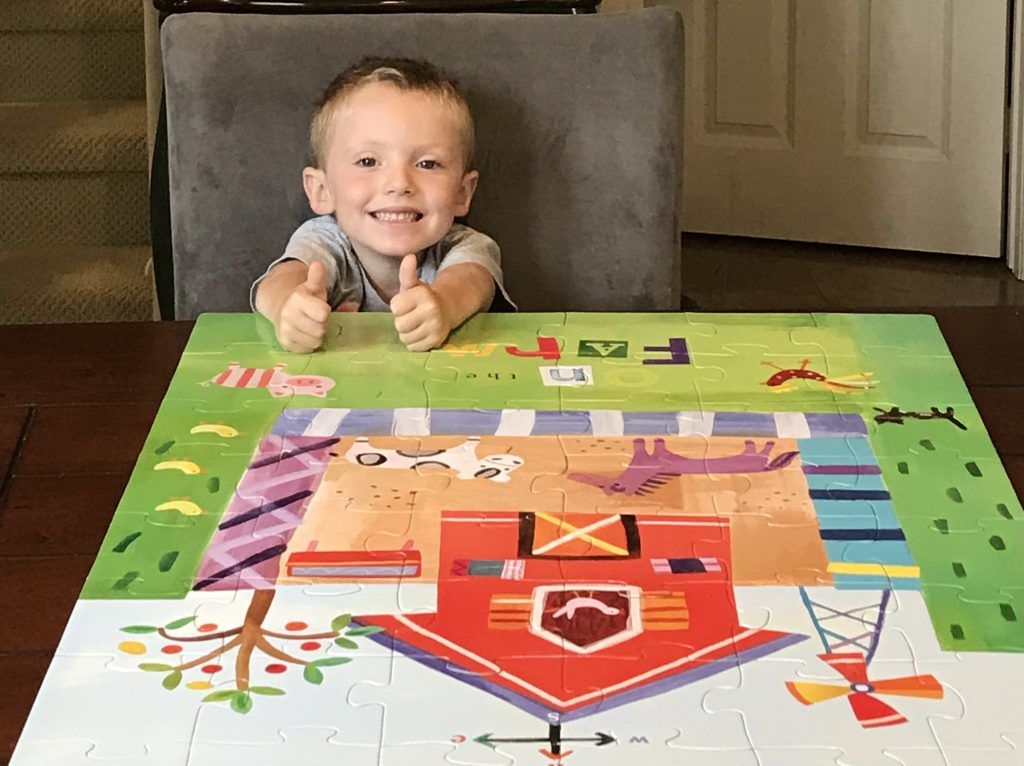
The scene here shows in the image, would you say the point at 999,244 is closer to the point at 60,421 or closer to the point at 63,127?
the point at 63,127

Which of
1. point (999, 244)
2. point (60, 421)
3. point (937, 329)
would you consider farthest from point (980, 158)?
point (60, 421)

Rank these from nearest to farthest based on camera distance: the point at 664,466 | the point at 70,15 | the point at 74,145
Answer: the point at 664,466 < the point at 74,145 < the point at 70,15

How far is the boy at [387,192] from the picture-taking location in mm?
1576

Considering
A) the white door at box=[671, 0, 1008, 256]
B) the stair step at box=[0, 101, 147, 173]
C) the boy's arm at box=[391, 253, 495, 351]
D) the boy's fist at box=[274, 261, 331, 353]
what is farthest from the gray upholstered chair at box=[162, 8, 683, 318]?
the white door at box=[671, 0, 1008, 256]

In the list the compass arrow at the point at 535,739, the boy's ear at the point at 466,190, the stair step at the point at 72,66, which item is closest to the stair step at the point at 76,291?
the stair step at the point at 72,66

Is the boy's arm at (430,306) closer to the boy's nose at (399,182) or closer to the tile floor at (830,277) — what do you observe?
the boy's nose at (399,182)

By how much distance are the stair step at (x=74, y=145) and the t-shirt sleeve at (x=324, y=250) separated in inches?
62.2

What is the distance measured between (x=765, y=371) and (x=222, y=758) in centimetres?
68

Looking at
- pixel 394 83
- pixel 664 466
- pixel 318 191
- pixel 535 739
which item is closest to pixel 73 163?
pixel 318 191

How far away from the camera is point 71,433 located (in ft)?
4.01

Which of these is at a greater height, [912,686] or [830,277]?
[912,686]

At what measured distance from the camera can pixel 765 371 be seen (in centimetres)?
130

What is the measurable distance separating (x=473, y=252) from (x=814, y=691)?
2.89ft

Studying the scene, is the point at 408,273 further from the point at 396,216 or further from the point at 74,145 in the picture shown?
the point at 74,145
